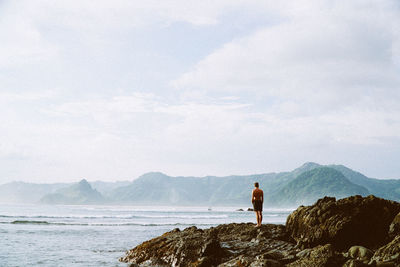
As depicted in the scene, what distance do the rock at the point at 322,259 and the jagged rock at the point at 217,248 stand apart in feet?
4.55

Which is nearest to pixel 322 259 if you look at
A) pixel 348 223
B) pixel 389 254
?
pixel 389 254

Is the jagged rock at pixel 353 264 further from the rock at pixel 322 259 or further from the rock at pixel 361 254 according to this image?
the rock at pixel 361 254

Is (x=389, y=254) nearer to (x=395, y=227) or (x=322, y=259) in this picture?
(x=322, y=259)

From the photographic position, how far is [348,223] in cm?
1577

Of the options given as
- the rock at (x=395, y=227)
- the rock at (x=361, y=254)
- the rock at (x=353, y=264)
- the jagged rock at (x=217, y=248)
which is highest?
the rock at (x=395, y=227)

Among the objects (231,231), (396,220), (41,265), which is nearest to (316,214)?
(396,220)

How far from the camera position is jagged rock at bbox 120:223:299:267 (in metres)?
15.7

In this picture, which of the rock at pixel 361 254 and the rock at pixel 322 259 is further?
the rock at pixel 361 254

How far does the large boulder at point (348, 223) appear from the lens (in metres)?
15.7

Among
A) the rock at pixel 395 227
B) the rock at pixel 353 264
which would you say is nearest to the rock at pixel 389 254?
the rock at pixel 353 264

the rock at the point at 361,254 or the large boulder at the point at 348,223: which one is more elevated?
the large boulder at the point at 348,223

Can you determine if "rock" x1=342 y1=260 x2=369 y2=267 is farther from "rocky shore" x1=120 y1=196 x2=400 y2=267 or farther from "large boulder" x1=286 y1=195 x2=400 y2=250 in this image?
"large boulder" x1=286 y1=195 x2=400 y2=250

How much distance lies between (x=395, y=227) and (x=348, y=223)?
1.77m

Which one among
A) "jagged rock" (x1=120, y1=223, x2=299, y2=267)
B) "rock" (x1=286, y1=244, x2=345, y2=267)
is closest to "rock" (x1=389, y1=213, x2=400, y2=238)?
"jagged rock" (x1=120, y1=223, x2=299, y2=267)
